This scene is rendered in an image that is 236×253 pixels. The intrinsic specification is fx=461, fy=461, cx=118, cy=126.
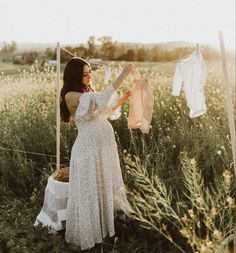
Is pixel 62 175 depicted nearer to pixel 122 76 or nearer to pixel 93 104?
pixel 93 104

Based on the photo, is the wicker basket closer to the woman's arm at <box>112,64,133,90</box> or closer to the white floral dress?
the white floral dress

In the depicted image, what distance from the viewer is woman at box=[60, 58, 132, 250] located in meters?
4.29

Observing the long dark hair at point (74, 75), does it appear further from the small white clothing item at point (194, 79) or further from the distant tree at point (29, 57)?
the distant tree at point (29, 57)

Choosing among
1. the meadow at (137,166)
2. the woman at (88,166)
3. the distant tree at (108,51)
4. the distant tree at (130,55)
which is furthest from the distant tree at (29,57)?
the woman at (88,166)

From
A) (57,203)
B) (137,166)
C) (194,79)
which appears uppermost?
(194,79)

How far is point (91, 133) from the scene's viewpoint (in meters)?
4.33

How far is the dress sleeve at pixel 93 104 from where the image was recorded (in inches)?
158

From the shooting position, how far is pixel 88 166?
433 cm

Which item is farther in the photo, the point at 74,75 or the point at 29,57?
the point at 29,57

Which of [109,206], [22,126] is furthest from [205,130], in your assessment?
[22,126]

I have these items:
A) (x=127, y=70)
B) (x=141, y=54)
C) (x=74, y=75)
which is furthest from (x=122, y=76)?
(x=141, y=54)

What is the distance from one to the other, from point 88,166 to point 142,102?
2.67 feet

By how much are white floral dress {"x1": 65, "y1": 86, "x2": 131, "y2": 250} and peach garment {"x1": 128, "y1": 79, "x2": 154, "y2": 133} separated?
11.5 inches

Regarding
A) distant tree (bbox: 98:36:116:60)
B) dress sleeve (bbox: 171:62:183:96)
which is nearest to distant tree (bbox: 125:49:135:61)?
distant tree (bbox: 98:36:116:60)
